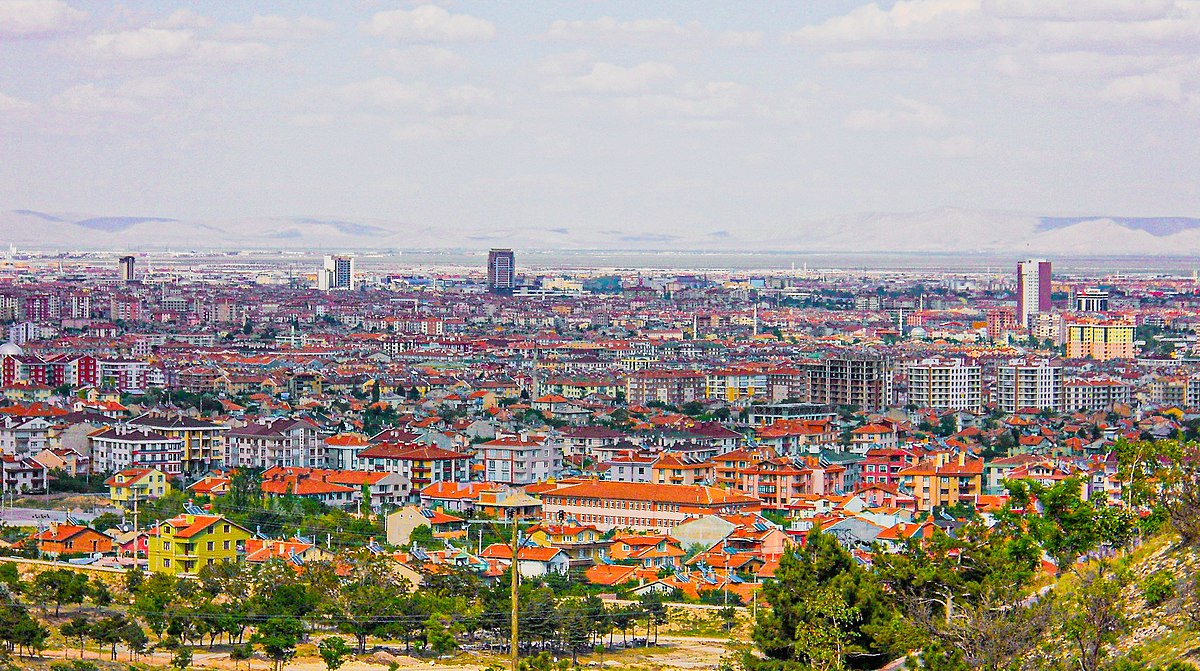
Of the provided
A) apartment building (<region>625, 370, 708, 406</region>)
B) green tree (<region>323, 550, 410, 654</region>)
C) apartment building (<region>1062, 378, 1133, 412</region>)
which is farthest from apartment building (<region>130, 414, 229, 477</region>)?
apartment building (<region>1062, 378, 1133, 412</region>)

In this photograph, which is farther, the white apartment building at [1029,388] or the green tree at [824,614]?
the white apartment building at [1029,388]

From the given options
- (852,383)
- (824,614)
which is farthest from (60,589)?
(852,383)

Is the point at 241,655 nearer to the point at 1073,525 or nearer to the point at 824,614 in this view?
the point at 824,614

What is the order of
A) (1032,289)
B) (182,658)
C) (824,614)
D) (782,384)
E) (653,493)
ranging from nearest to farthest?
(824,614) < (182,658) < (653,493) < (782,384) < (1032,289)

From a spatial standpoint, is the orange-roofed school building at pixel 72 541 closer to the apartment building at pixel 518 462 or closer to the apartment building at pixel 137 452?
the apartment building at pixel 518 462

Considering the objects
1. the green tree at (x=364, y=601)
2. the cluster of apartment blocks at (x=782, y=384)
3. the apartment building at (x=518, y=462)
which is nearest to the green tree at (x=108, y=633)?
the green tree at (x=364, y=601)

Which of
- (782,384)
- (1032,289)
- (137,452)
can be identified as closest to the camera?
(137,452)

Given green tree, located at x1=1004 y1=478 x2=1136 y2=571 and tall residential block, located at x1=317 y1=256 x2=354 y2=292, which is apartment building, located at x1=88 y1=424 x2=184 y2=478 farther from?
tall residential block, located at x1=317 y1=256 x2=354 y2=292
